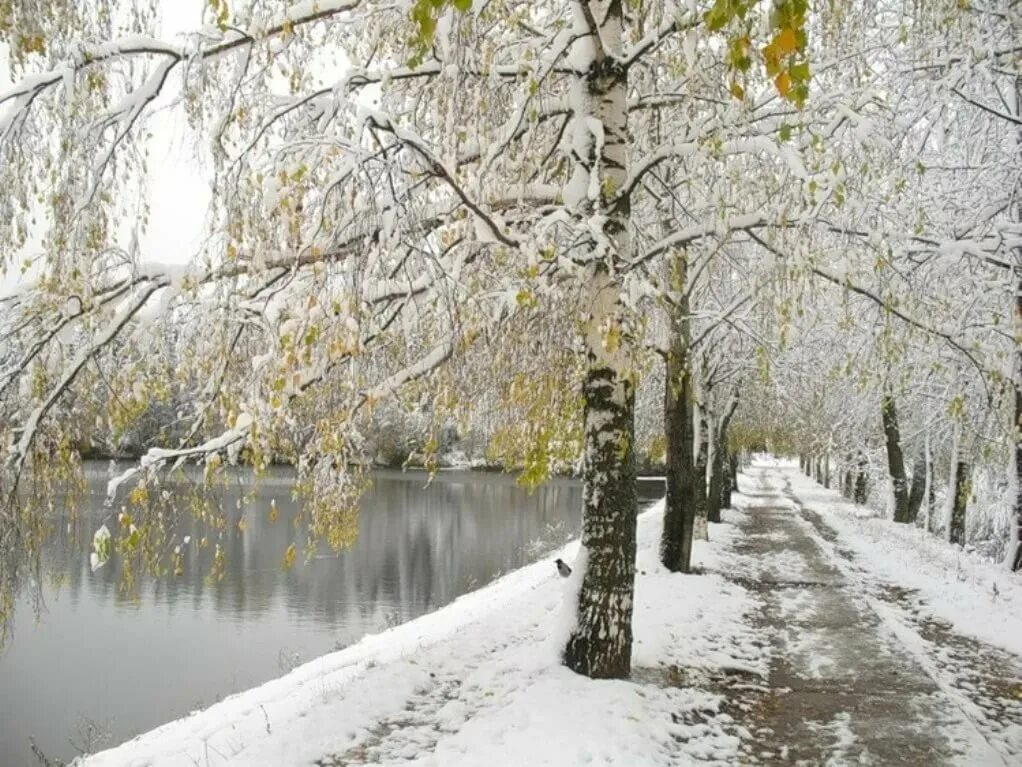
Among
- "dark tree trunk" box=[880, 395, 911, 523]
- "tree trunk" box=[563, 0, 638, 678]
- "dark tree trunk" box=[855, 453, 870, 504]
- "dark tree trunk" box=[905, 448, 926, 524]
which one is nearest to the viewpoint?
"tree trunk" box=[563, 0, 638, 678]

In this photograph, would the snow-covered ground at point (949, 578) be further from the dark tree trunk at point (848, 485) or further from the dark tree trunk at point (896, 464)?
the dark tree trunk at point (848, 485)

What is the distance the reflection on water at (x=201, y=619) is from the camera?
1390 centimetres

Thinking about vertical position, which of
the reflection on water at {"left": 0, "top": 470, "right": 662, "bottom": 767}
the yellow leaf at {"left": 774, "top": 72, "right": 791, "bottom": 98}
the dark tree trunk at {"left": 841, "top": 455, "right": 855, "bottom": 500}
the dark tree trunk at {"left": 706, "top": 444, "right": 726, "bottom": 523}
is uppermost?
the yellow leaf at {"left": 774, "top": 72, "right": 791, "bottom": 98}

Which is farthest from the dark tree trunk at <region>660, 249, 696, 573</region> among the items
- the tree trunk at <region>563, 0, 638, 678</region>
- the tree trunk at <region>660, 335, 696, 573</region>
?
the tree trunk at <region>563, 0, 638, 678</region>

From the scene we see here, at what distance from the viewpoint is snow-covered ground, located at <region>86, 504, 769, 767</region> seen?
6086 mm

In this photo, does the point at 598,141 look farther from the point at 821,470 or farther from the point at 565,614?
the point at 821,470

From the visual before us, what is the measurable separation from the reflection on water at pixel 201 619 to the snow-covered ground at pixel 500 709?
176 cm

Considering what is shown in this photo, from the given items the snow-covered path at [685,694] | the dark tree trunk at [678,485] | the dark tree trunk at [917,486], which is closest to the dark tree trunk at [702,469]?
the dark tree trunk at [678,485]

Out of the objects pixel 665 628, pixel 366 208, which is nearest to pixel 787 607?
pixel 665 628

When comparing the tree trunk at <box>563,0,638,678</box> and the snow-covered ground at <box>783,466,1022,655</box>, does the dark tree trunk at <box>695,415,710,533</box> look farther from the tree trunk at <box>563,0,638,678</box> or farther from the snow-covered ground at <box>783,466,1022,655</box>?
the tree trunk at <box>563,0,638,678</box>

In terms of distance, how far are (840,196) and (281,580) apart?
67.0ft

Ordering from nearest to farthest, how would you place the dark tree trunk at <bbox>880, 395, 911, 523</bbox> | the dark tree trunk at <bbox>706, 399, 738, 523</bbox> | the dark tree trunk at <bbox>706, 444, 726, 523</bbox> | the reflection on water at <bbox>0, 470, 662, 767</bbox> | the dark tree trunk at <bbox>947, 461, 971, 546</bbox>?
the reflection on water at <bbox>0, 470, 662, 767</bbox>
the dark tree trunk at <bbox>947, 461, 971, 546</bbox>
the dark tree trunk at <bbox>706, 399, 738, 523</bbox>
the dark tree trunk at <bbox>706, 444, 726, 523</bbox>
the dark tree trunk at <bbox>880, 395, 911, 523</bbox>

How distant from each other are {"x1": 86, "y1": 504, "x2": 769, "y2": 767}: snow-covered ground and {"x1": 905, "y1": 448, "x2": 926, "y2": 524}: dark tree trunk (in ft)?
68.8

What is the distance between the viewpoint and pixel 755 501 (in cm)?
3691
